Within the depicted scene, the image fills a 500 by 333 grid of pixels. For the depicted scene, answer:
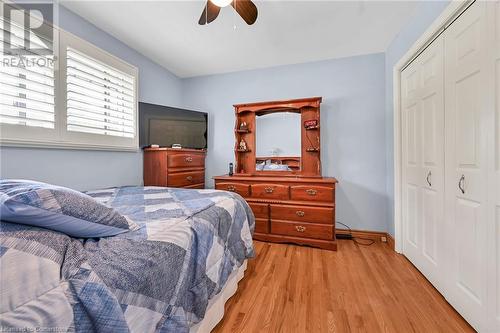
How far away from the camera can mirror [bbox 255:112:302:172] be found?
2936 mm

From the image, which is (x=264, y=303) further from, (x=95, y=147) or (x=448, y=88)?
(x=95, y=147)

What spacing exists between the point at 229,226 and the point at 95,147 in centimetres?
180

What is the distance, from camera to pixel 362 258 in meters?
2.16

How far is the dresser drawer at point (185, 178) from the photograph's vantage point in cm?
268

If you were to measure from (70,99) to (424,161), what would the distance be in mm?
3336

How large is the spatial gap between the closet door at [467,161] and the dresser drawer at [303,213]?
105cm

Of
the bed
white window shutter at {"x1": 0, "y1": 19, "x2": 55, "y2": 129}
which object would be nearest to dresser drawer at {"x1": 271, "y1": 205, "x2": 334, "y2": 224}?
the bed

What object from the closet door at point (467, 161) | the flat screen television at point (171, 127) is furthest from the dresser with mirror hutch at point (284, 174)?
the closet door at point (467, 161)

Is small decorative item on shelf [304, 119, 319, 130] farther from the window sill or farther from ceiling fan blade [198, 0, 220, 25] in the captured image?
the window sill

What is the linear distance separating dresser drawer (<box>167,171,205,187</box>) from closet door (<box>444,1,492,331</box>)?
275 centimetres

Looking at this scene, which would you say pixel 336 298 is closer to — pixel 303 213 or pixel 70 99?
pixel 303 213

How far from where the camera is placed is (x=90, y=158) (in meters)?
2.16

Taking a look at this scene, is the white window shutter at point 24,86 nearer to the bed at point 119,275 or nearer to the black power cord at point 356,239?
the bed at point 119,275

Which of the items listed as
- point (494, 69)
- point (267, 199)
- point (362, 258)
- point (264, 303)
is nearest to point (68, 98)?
point (267, 199)
